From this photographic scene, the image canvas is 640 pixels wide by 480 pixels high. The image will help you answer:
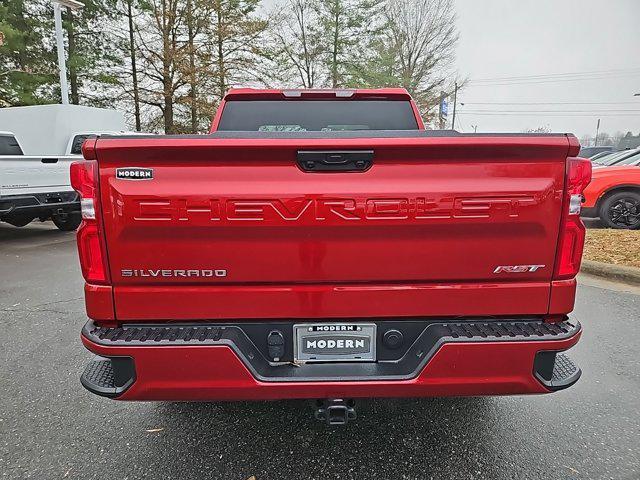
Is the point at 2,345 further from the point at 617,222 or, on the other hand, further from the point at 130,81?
the point at 130,81

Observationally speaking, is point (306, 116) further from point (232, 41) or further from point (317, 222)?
point (232, 41)

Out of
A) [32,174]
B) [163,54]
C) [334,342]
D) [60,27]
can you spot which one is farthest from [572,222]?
[163,54]

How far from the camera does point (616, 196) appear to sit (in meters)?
8.25

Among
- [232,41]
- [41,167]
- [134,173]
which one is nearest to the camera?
[134,173]

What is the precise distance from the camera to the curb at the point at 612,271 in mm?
5426

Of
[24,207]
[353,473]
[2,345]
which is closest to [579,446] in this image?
[353,473]

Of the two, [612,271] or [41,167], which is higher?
[41,167]

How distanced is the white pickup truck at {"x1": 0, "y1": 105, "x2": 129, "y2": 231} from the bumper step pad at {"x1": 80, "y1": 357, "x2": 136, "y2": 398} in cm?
496

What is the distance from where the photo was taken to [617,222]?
834 cm

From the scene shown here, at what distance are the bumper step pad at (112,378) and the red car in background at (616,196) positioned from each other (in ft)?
29.4

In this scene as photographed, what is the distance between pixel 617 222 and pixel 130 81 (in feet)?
62.2

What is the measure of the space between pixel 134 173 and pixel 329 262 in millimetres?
890

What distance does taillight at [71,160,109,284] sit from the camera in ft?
5.47

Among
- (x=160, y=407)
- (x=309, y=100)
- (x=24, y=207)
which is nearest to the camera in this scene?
(x=160, y=407)
